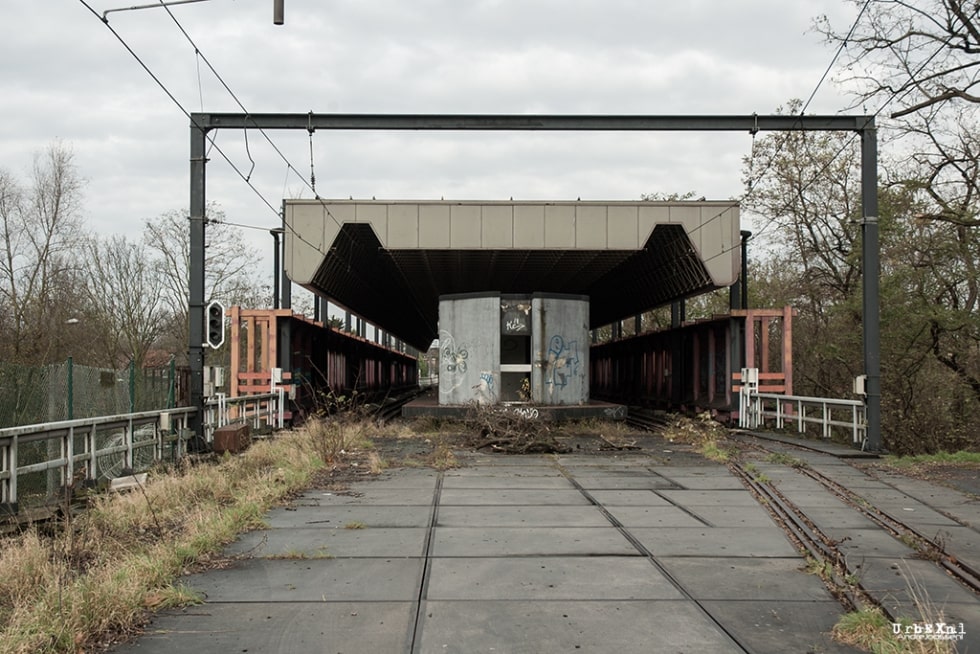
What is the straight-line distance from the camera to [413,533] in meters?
8.43

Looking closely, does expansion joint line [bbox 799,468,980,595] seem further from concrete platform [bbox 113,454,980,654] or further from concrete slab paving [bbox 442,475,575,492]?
concrete slab paving [bbox 442,475,575,492]

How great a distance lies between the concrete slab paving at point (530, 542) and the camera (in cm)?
754

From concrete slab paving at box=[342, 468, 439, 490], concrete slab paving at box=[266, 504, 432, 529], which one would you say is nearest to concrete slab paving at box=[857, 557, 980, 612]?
concrete slab paving at box=[266, 504, 432, 529]

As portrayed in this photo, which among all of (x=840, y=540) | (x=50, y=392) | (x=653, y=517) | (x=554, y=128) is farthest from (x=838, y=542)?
(x=554, y=128)

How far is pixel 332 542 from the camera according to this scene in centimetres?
799

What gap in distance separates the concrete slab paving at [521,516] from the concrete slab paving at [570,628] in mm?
3040

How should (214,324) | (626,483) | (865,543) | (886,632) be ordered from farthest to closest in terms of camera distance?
(214,324) < (626,483) < (865,543) < (886,632)

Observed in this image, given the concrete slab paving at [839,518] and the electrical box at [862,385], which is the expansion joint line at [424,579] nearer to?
the concrete slab paving at [839,518]

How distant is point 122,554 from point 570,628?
415 centimetres

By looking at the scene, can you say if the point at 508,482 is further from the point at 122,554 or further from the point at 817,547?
the point at 122,554

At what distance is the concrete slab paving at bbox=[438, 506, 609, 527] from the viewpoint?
29.3 feet

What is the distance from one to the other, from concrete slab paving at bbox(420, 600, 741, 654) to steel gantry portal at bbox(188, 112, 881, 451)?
11.3m

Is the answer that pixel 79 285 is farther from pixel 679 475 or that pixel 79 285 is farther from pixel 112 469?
pixel 679 475

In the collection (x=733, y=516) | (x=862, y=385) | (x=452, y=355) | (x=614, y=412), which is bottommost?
(x=733, y=516)
